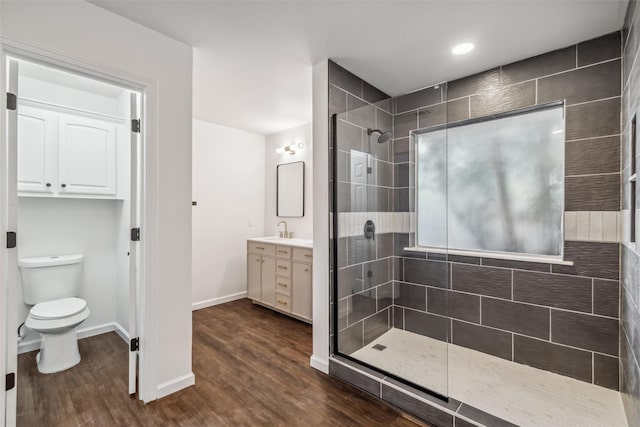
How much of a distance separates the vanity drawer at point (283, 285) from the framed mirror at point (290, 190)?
979 millimetres

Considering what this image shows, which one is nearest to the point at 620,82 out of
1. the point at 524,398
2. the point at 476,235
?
the point at 476,235

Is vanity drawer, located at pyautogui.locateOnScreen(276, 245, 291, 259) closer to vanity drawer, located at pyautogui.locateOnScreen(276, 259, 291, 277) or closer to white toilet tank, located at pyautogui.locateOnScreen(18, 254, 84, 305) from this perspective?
vanity drawer, located at pyautogui.locateOnScreen(276, 259, 291, 277)

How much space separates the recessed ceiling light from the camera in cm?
207

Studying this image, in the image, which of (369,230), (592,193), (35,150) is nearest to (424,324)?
(369,230)

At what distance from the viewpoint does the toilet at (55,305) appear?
2207 millimetres

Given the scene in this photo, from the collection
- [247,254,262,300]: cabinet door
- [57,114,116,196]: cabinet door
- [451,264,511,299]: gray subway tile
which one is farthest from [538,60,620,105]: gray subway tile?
[57,114,116,196]: cabinet door

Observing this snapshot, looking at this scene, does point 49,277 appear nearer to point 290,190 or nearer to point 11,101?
point 11,101

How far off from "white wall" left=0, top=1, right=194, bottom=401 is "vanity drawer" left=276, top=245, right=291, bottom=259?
1.41m

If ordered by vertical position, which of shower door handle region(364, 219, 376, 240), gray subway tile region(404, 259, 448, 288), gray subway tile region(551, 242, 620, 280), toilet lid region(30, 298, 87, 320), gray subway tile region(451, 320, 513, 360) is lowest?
gray subway tile region(451, 320, 513, 360)

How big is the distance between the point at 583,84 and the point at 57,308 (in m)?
4.41

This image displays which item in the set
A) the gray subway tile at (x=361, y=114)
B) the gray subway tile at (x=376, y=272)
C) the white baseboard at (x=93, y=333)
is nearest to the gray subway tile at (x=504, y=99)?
the gray subway tile at (x=361, y=114)

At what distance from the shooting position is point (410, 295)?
2615mm

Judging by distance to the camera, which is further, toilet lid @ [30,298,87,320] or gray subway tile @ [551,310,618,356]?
toilet lid @ [30,298,87,320]

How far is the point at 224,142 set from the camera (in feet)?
13.3
